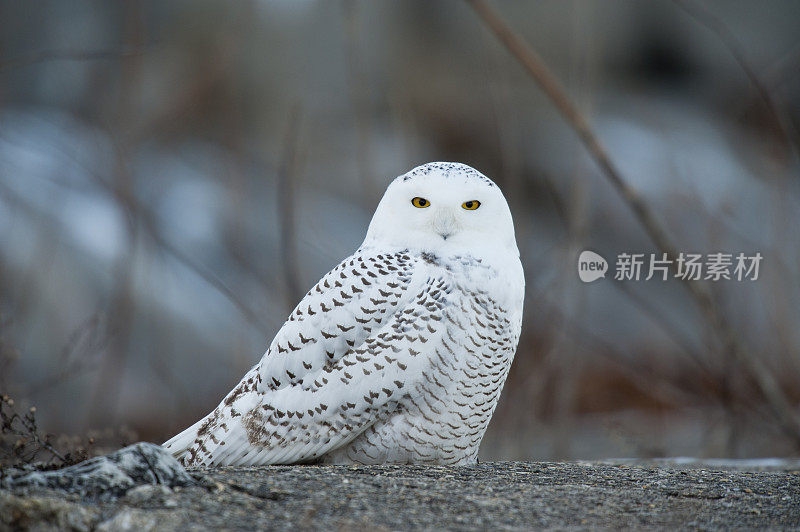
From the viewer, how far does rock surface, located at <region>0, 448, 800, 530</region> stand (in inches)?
65.4

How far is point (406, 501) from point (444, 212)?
1.00m

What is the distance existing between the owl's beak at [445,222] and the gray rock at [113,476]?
1.12 meters

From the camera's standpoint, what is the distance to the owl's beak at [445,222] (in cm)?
261

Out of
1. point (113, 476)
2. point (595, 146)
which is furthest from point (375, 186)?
point (113, 476)

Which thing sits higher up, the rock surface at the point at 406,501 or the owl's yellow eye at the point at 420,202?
the owl's yellow eye at the point at 420,202

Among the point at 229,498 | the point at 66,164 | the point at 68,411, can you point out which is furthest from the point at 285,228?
the point at 66,164

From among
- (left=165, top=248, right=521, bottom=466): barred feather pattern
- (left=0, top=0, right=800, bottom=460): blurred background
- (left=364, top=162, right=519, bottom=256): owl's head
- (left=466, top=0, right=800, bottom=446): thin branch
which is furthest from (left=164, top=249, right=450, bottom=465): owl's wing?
(left=0, top=0, right=800, bottom=460): blurred background

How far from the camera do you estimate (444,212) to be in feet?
8.55

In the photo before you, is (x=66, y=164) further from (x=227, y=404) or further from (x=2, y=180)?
(x=227, y=404)

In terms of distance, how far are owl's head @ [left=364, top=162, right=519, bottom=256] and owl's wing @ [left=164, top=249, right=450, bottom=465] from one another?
11cm

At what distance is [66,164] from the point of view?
25.0 ft

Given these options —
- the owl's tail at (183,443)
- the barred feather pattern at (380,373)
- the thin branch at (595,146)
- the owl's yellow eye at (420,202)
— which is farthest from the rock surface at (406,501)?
the thin branch at (595,146)

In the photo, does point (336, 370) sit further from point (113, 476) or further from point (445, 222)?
point (113, 476)

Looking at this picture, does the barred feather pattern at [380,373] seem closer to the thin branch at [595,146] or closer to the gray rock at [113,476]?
the gray rock at [113,476]
